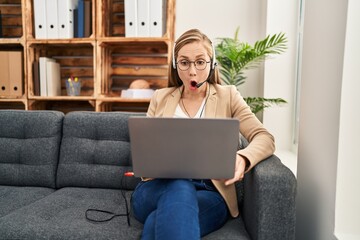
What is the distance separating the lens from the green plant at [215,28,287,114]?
1.86m

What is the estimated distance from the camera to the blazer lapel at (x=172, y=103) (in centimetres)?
128

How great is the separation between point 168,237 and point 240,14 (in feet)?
6.34

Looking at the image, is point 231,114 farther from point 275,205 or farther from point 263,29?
point 263,29

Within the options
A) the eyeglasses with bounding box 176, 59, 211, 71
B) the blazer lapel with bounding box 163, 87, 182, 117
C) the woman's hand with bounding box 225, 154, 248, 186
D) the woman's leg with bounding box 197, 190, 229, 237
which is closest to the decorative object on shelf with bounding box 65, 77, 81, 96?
the blazer lapel with bounding box 163, 87, 182, 117

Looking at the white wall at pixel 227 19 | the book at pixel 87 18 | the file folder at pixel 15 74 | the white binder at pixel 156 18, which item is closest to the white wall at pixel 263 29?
the white wall at pixel 227 19

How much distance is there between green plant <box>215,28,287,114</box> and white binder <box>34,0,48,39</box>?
4.22 ft

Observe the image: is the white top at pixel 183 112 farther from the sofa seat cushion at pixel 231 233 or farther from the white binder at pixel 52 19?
the white binder at pixel 52 19

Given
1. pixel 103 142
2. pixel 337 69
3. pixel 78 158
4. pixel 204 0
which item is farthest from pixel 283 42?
pixel 78 158

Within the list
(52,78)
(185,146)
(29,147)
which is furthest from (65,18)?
(185,146)

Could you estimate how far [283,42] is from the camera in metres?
1.90

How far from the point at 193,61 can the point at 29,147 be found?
3.29 ft

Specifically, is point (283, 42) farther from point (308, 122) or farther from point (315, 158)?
point (315, 158)

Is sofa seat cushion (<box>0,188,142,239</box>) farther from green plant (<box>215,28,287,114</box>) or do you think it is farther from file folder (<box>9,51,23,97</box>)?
file folder (<box>9,51,23,97</box>)

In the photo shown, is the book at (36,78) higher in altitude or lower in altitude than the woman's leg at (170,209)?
higher
